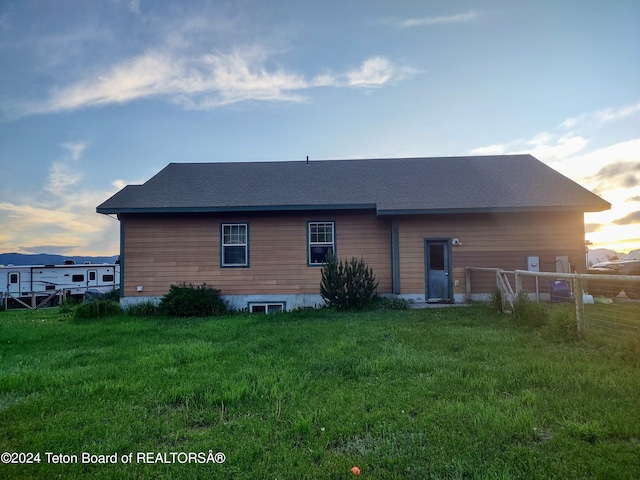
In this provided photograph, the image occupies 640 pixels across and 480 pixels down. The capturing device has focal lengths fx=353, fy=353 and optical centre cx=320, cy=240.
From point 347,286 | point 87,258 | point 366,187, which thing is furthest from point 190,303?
point 87,258

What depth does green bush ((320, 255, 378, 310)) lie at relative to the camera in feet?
32.7

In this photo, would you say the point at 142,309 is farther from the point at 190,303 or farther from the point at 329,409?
the point at 329,409

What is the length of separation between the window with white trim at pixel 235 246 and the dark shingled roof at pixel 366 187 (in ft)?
2.84

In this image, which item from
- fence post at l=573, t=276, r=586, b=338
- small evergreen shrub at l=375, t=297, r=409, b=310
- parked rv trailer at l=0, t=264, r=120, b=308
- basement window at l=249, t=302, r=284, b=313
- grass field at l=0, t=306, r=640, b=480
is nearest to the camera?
grass field at l=0, t=306, r=640, b=480

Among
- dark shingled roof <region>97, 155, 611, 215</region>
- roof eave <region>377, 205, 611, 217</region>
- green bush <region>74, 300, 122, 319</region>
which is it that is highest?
dark shingled roof <region>97, 155, 611, 215</region>

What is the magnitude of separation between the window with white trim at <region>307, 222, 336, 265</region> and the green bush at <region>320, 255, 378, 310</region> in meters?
1.36

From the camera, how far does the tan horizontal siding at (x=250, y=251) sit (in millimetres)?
11391

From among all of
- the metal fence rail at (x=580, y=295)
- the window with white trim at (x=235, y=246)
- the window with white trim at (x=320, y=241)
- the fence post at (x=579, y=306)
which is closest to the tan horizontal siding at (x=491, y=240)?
the metal fence rail at (x=580, y=295)

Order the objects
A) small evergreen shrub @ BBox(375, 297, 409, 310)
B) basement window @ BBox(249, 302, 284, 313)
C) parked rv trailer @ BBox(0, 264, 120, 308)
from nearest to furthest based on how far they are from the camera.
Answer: small evergreen shrub @ BBox(375, 297, 409, 310), basement window @ BBox(249, 302, 284, 313), parked rv trailer @ BBox(0, 264, 120, 308)

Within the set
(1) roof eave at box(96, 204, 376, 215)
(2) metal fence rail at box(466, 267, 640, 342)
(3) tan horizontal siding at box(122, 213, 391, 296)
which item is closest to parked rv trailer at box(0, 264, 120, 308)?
(3) tan horizontal siding at box(122, 213, 391, 296)

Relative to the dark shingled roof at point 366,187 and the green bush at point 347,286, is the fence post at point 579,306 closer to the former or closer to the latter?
the green bush at point 347,286

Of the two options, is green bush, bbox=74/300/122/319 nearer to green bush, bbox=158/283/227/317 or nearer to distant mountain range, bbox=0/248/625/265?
green bush, bbox=158/283/227/317

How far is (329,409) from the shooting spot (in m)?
3.37

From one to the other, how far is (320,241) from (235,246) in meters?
2.78
